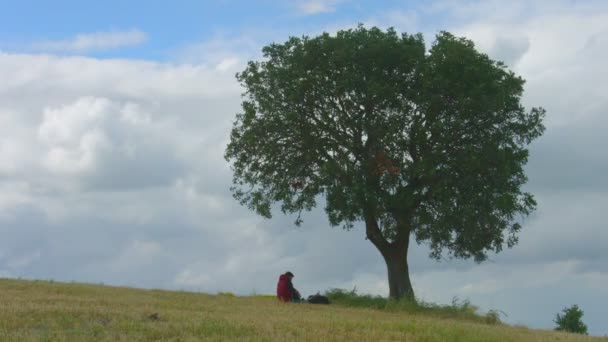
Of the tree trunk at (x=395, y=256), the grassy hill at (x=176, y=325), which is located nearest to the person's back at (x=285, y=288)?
the tree trunk at (x=395, y=256)

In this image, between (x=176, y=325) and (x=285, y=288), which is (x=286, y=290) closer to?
(x=285, y=288)

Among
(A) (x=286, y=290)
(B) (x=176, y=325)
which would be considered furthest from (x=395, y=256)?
(B) (x=176, y=325)

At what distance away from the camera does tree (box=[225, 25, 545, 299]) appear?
34219 millimetres

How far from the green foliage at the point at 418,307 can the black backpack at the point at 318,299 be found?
3.60ft

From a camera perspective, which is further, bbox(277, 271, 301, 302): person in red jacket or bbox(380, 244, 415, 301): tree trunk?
bbox(380, 244, 415, 301): tree trunk

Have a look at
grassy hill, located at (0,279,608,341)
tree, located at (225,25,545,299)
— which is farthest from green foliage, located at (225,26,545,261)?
grassy hill, located at (0,279,608,341)

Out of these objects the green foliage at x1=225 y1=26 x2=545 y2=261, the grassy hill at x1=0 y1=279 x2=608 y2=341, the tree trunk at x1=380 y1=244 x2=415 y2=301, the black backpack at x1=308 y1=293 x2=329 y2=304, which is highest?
the green foliage at x1=225 y1=26 x2=545 y2=261

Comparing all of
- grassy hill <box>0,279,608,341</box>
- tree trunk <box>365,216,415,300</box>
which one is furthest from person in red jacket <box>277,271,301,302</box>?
grassy hill <box>0,279,608,341</box>

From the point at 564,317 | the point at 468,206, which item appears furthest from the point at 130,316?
the point at 564,317

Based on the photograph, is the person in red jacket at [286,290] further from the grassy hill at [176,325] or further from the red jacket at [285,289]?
the grassy hill at [176,325]

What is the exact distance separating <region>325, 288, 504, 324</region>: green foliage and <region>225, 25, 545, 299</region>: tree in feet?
5.00

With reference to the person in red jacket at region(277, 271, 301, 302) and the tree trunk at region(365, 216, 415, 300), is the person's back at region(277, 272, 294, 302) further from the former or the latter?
the tree trunk at region(365, 216, 415, 300)

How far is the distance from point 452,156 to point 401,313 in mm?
7523

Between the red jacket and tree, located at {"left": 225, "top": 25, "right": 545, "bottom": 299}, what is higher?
tree, located at {"left": 225, "top": 25, "right": 545, "bottom": 299}
